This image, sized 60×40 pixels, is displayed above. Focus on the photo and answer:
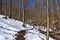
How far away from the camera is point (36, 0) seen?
198 feet

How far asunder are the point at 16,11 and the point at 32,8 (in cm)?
868

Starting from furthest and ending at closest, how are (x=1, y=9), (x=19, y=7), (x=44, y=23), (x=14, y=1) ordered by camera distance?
(x=14, y=1) → (x=19, y=7) → (x=1, y=9) → (x=44, y=23)

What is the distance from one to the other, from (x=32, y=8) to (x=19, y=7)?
8.31 meters

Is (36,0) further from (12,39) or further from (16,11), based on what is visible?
(12,39)

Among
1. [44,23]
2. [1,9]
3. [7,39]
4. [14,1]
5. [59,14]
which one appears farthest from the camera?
[14,1]

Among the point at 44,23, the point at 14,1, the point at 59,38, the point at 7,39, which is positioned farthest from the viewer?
the point at 14,1

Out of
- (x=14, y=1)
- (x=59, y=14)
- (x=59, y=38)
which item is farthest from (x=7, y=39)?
(x=14, y=1)

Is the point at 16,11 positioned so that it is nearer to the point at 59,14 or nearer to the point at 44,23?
the point at 59,14

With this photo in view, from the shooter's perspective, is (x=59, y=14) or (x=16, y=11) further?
(x=16, y=11)

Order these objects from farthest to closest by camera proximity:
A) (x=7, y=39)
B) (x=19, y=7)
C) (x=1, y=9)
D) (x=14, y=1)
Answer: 1. (x=14, y=1)
2. (x=19, y=7)
3. (x=1, y=9)
4. (x=7, y=39)

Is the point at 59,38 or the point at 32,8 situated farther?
the point at 32,8

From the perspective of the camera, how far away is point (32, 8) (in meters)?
61.8

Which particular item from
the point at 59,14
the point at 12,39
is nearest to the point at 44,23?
the point at 59,14

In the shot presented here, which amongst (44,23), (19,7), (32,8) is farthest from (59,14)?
(32,8)
